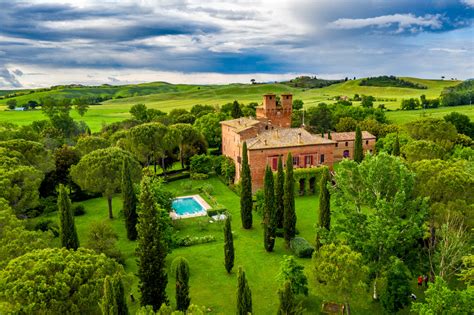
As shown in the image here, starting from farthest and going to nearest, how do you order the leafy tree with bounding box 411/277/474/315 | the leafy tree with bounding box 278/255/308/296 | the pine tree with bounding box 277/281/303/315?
the leafy tree with bounding box 278/255/308/296
the pine tree with bounding box 277/281/303/315
the leafy tree with bounding box 411/277/474/315

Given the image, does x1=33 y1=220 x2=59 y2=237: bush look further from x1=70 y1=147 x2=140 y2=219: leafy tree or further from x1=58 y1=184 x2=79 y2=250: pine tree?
x1=58 y1=184 x2=79 y2=250: pine tree

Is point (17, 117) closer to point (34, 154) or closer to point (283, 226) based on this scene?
point (34, 154)

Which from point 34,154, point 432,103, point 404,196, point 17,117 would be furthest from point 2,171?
point 432,103

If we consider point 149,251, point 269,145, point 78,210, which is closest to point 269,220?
point 149,251

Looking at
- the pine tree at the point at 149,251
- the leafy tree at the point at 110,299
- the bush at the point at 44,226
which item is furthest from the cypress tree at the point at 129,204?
the leafy tree at the point at 110,299

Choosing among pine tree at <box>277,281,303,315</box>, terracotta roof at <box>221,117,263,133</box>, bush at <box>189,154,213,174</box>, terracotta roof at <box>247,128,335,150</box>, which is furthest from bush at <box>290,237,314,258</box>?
bush at <box>189,154,213,174</box>

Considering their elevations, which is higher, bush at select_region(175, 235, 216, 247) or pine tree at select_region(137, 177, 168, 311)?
pine tree at select_region(137, 177, 168, 311)

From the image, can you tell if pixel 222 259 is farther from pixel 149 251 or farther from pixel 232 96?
pixel 232 96

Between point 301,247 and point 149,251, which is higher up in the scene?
point 149,251
